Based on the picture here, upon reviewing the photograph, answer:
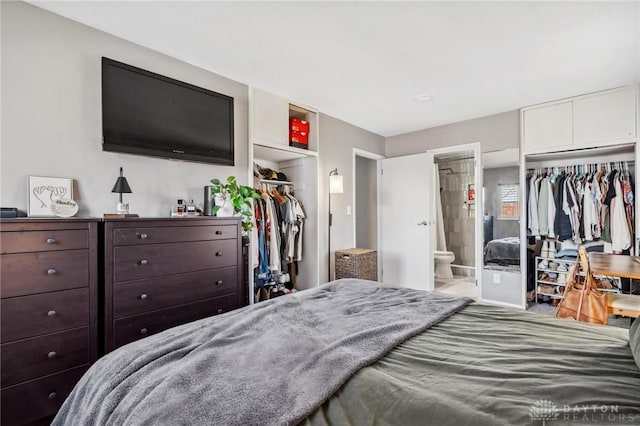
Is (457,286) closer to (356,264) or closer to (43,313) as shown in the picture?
(356,264)

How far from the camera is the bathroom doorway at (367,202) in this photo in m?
4.99

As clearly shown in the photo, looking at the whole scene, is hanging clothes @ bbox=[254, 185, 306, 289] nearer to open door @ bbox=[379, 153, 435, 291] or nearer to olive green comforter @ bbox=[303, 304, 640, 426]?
open door @ bbox=[379, 153, 435, 291]

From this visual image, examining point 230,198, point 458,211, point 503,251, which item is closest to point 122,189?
point 230,198

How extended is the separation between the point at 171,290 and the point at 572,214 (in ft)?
13.9

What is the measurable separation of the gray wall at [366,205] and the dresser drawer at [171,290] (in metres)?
2.92

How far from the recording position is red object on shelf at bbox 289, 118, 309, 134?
11.6 ft

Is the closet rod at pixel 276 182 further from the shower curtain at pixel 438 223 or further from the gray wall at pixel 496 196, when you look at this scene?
the shower curtain at pixel 438 223

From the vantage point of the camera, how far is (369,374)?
3.05 ft

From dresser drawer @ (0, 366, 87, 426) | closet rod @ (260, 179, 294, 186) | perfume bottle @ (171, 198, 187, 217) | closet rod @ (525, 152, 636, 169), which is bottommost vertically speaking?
dresser drawer @ (0, 366, 87, 426)

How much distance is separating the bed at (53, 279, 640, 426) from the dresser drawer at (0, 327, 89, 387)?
746 mm

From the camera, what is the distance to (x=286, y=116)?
339cm

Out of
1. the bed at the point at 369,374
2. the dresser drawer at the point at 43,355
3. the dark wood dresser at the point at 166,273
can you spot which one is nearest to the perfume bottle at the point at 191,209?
the dark wood dresser at the point at 166,273

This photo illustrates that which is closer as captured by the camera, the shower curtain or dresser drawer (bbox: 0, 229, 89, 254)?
dresser drawer (bbox: 0, 229, 89, 254)

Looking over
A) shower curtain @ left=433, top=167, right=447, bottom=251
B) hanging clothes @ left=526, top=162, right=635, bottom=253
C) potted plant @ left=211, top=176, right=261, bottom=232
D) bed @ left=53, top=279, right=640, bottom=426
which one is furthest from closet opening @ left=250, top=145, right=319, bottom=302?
shower curtain @ left=433, top=167, right=447, bottom=251
